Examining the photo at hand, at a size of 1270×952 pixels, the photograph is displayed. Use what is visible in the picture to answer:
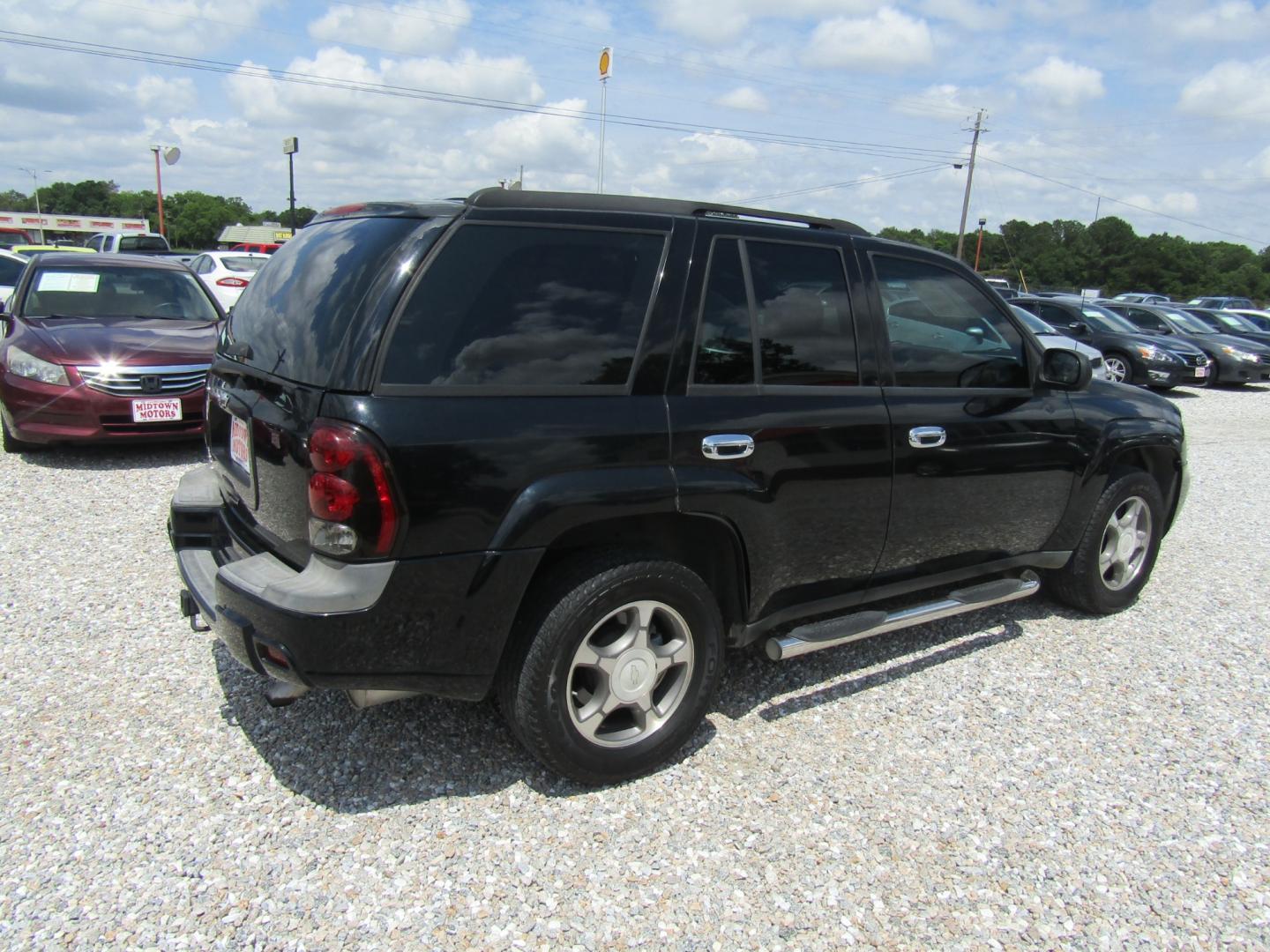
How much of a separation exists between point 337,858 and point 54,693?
5.24 ft

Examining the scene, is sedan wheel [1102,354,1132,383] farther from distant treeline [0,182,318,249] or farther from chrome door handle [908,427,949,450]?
distant treeline [0,182,318,249]

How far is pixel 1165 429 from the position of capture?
4.43 metres

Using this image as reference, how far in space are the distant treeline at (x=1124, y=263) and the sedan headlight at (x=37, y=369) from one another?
73.1m

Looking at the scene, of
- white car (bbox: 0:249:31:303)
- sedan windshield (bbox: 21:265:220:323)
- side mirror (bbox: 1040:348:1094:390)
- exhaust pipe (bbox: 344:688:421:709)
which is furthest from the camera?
white car (bbox: 0:249:31:303)

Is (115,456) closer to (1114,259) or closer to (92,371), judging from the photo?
(92,371)

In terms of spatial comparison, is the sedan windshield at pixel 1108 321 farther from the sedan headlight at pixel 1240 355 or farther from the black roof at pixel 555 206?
the black roof at pixel 555 206

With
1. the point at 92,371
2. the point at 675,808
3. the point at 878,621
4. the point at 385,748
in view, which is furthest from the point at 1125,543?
the point at 92,371

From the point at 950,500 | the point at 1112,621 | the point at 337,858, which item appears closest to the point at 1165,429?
the point at 1112,621

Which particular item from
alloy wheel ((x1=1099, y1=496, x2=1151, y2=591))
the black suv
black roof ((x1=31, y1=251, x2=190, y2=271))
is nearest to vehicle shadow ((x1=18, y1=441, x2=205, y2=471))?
black roof ((x1=31, y1=251, x2=190, y2=271))

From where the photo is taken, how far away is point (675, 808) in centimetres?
281

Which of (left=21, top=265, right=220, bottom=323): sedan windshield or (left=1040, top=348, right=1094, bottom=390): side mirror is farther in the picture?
(left=21, top=265, right=220, bottom=323): sedan windshield

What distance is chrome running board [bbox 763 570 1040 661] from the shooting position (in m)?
3.16

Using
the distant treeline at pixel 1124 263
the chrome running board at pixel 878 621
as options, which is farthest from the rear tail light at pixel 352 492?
the distant treeline at pixel 1124 263

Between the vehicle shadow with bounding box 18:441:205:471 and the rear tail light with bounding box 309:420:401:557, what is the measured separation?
5.05 meters
